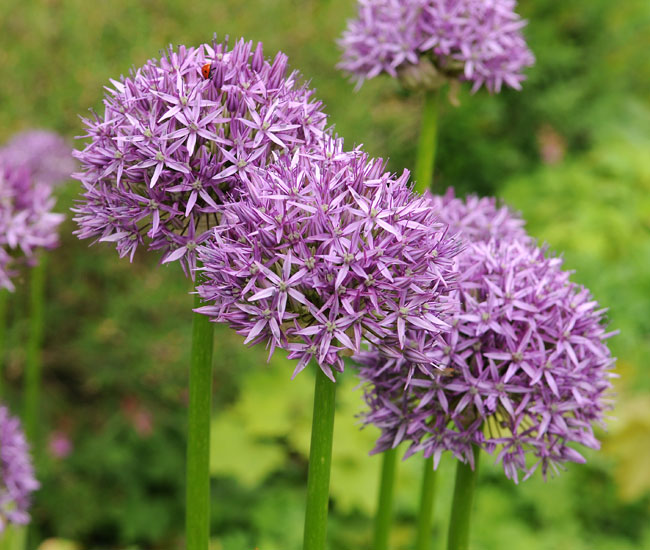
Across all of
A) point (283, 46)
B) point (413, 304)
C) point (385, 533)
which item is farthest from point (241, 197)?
point (283, 46)

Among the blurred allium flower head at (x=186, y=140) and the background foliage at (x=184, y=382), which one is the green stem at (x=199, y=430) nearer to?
the blurred allium flower head at (x=186, y=140)

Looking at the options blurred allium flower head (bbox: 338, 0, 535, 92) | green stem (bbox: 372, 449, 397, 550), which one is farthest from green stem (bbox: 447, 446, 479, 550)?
blurred allium flower head (bbox: 338, 0, 535, 92)

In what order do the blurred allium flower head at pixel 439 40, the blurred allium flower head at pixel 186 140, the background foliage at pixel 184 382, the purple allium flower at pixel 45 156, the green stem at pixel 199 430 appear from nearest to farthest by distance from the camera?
1. the blurred allium flower head at pixel 186 140
2. the green stem at pixel 199 430
3. the blurred allium flower head at pixel 439 40
4. the purple allium flower at pixel 45 156
5. the background foliage at pixel 184 382

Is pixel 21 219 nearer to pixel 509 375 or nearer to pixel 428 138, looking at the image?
pixel 428 138

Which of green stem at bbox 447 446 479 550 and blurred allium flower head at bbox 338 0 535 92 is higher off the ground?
blurred allium flower head at bbox 338 0 535 92

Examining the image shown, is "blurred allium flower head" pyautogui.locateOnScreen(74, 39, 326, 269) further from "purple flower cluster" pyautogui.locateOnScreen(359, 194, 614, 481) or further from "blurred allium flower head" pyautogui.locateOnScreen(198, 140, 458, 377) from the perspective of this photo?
"purple flower cluster" pyautogui.locateOnScreen(359, 194, 614, 481)

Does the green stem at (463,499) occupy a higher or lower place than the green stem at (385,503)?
higher

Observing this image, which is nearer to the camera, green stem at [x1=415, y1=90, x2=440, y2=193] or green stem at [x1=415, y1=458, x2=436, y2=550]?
green stem at [x1=415, y1=458, x2=436, y2=550]

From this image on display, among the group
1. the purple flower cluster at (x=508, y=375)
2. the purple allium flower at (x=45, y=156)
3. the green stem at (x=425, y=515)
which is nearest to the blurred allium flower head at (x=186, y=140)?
the purple flower cluster at (x=508, y=375)
